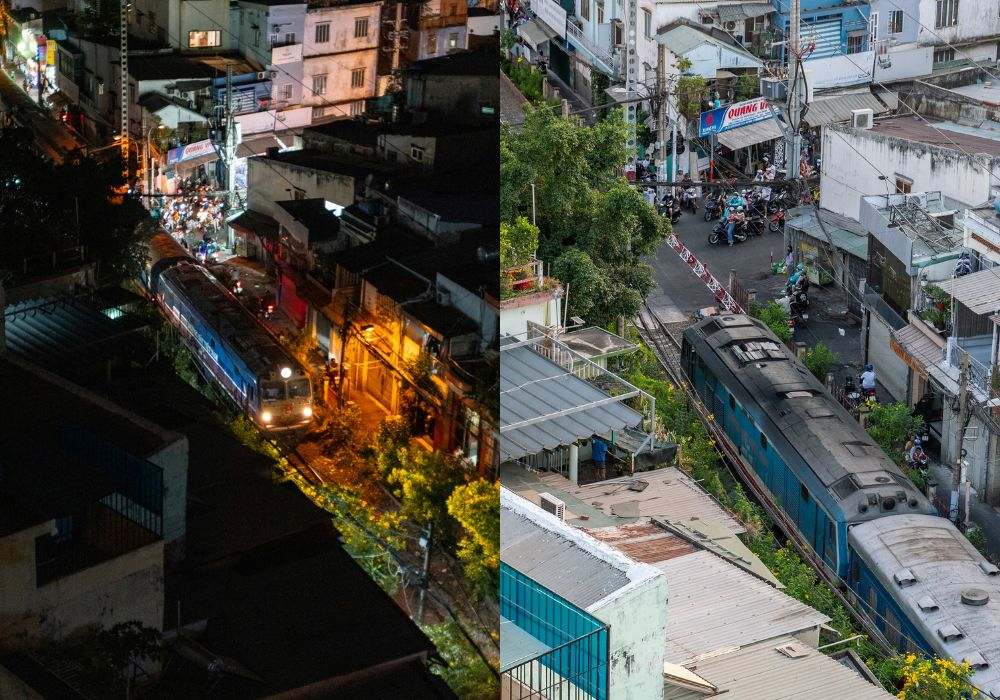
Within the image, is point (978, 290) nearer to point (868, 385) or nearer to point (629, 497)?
point (868, 385)

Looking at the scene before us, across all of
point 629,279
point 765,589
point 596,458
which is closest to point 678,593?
point 765,589

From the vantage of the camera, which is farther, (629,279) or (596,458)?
(629,279)

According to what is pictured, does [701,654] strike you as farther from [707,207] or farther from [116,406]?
[707,207]

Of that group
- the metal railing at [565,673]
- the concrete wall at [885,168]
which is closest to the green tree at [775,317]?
the concrete wall at [885,168]

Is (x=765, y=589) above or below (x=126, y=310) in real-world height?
below

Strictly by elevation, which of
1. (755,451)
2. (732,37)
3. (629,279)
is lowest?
(755,451)

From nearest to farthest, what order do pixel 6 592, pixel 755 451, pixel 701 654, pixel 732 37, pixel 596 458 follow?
pixel 6 592, pixel 701 654, pixel 596 458, pixel 755 451, pixel 732 37
